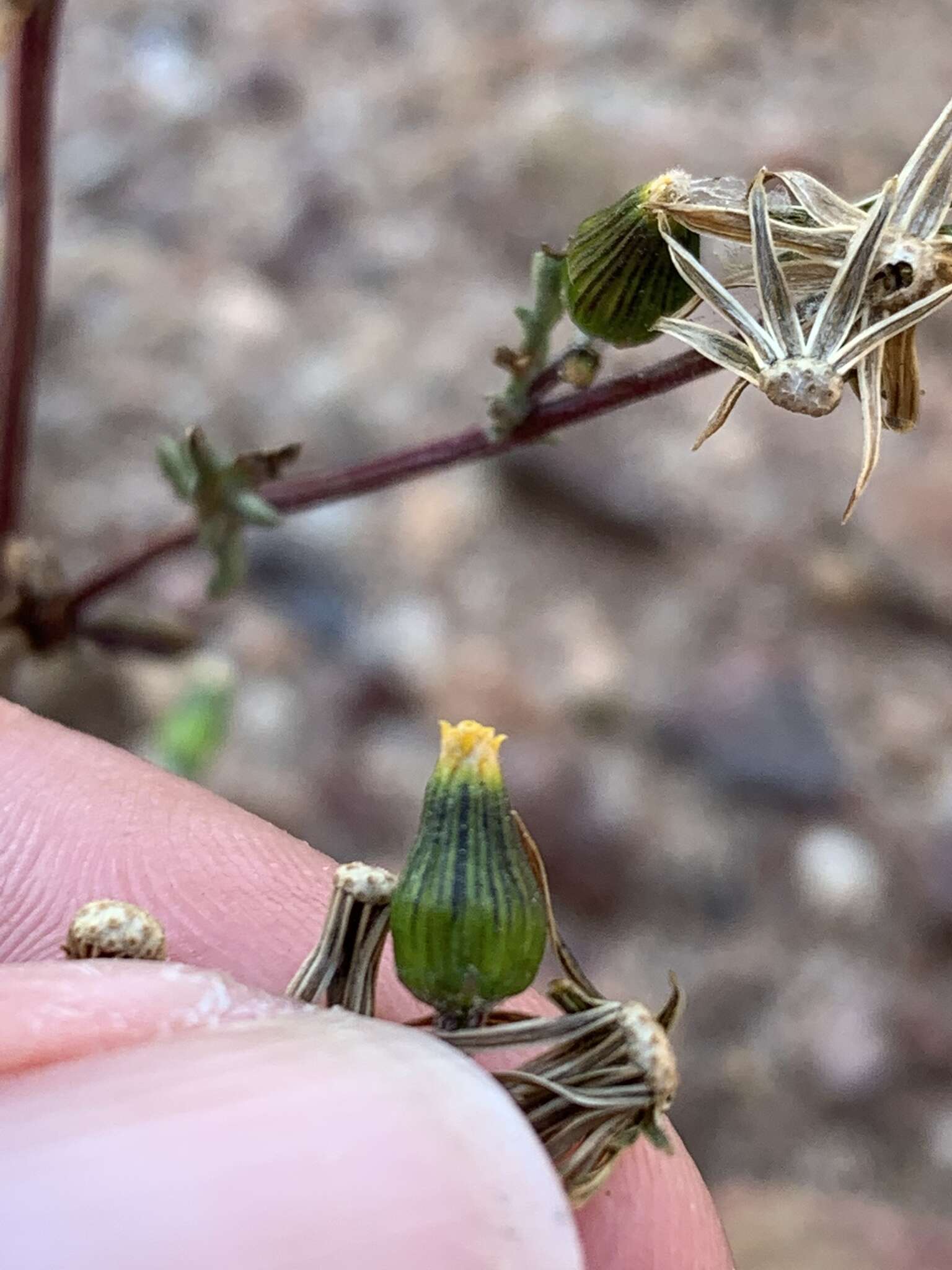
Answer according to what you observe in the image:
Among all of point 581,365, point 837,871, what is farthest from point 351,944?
point 837,871

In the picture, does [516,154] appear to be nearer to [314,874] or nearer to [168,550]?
[168,550]

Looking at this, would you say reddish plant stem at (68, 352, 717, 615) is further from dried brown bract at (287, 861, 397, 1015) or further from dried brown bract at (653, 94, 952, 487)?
dried brown bract at (287, 861, 397, 1015)

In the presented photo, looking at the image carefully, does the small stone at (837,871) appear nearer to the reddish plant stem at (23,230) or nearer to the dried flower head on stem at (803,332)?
the reddish plant stem at (23,230)

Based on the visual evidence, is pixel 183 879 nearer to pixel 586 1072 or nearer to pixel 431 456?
pixel 431 456

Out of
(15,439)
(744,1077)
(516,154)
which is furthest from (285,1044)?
(516,154)

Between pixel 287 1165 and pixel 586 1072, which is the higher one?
pixel 586 1072

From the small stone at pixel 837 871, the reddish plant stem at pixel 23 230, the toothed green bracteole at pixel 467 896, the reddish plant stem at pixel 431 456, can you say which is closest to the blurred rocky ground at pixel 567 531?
the small stone at pixel 837 871

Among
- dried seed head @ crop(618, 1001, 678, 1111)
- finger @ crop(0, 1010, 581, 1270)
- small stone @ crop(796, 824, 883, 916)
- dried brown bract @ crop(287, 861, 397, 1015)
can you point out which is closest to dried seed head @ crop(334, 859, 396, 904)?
dried brown bract @ crop(287, 861, 397, 1015)
